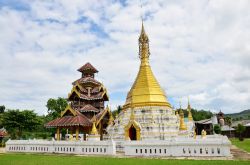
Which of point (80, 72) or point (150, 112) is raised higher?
point (80, 72)

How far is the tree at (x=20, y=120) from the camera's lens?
40.5 meters

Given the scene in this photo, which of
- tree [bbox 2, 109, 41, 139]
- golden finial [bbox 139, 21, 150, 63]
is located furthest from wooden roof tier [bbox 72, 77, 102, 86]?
tree [bbox 2, 109, 41, 139]

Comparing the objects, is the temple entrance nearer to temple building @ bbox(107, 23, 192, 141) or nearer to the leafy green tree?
temple building @ bbox(107, 23, 192, 141)

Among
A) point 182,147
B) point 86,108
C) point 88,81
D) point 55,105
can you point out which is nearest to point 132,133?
point 182,147

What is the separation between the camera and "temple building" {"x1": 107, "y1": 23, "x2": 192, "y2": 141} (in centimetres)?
2709

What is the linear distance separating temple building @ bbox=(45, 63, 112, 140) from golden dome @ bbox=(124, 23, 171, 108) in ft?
14.6

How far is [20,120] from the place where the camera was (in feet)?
135

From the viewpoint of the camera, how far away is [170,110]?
3019 cm

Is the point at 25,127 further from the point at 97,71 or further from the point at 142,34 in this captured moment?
the point at 142,34

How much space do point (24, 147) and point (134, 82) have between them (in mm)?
15490

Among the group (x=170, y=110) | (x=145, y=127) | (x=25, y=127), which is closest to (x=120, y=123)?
(x=145, y=127)

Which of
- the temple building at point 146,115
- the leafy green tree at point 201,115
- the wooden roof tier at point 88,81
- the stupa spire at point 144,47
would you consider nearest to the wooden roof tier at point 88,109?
the temple building at point 146,115

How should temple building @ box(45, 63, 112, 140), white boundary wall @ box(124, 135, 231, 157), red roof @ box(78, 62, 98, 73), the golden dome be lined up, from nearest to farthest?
white boundary wall @ box(124, 135, 231, 157)
the golden dome
temple building @ box(45, 63, 112, 140)
red roof @ box(78, 62, 98, 73)

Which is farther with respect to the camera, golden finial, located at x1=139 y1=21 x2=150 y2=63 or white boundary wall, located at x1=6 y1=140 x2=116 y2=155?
golden finial, located at x1=139 y1=21 x2=150 y2=63
